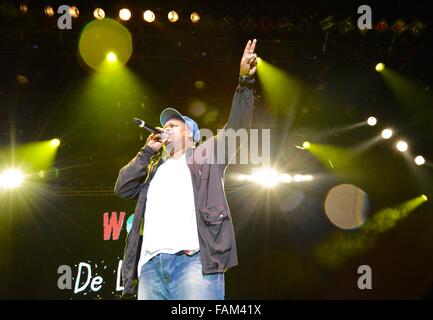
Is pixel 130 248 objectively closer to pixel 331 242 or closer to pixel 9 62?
pixel 9 62

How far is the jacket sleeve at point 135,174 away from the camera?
270cm

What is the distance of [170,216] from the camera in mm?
2555

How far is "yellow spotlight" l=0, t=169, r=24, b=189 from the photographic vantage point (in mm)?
6918

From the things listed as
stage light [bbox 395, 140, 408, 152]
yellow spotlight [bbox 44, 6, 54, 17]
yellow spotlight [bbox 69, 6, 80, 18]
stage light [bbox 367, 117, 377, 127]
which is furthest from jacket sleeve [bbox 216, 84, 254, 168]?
stage light [bbox 395, 140, 408, 152]

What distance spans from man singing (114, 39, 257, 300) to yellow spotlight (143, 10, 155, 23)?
3.24 m

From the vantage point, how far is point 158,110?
6855 mm

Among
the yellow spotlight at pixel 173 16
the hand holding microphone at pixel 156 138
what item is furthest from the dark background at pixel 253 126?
the hand holding microphone at pixel 156 138

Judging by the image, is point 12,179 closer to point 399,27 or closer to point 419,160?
point 399,27

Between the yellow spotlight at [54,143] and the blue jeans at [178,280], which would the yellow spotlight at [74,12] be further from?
the blue jeans at [178,280]

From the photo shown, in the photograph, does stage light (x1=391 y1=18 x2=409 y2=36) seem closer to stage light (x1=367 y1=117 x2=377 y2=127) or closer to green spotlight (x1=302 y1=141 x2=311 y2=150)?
stage light (x1=367 y1=117 x2=377 y2=127)

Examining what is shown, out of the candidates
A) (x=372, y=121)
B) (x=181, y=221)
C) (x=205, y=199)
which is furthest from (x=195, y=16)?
(x=181, y=221)

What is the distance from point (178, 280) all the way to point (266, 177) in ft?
17.2

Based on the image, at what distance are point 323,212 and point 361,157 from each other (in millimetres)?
1127

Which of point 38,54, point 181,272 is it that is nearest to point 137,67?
point 38,54
